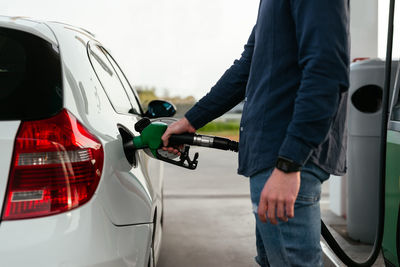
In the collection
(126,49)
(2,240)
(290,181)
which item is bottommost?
(2,240)

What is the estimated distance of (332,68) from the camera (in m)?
1.38

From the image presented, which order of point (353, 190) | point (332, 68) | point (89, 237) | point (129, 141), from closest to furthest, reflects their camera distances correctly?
point (332, 68) < point (89, 237) < point (129, 141) < point (353, 190)

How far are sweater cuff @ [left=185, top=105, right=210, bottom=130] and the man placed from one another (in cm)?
34

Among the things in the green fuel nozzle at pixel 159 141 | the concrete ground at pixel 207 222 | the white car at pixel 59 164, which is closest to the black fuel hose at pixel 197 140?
the green fuel nozzle at pixel 159 141

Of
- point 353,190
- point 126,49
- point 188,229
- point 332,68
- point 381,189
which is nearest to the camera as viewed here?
point 332,68

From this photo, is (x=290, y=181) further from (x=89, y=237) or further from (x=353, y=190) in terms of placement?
(x=353, y=190)

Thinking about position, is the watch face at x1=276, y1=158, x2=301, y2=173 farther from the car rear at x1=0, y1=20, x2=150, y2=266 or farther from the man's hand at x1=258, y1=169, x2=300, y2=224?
the car rear at x1=0, y1=20, x2=150, y2=266

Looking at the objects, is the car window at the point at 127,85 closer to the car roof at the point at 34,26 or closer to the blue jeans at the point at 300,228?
the car roof at the point at 34,26

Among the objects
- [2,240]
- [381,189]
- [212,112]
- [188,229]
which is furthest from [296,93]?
[188,229]

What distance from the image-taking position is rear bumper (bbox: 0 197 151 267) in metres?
1.40

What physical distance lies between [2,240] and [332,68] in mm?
1100

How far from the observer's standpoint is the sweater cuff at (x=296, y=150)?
139 centimetres

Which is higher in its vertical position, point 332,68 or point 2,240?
A: point 332,68

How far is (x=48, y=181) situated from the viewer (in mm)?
1513
